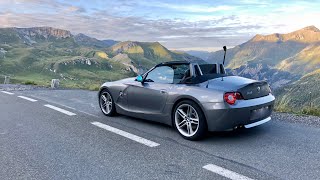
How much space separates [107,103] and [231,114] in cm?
356

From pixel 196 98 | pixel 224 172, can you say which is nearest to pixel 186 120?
pixel 196 98

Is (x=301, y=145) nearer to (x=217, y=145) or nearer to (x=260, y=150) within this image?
(x=260, y=150)

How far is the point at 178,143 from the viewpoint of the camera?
17.1 ft

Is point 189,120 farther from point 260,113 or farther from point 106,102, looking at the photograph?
point 106,102

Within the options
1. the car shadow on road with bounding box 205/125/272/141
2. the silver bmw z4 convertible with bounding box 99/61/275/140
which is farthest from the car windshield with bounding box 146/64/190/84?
the car shadow on road with bounding box 205/125/272/141

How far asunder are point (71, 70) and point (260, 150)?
637 feet

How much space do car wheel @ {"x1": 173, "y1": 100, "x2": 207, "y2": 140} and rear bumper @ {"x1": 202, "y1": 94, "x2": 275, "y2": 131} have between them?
0.14 metres

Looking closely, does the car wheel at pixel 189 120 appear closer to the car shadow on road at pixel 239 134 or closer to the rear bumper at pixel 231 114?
the rear bumper at pixel 231 114

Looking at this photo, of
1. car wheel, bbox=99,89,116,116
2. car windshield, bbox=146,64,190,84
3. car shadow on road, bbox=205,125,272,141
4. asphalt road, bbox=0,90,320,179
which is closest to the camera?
asphalt road, bbox=0,90,320,179

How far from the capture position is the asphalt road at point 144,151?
3.91 m

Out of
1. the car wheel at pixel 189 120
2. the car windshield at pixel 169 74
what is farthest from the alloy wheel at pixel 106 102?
the car wheel at pixel 189 120

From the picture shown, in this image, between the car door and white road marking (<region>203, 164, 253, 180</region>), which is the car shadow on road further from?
white road marking (<region>203, 164, 253, 180</region>)

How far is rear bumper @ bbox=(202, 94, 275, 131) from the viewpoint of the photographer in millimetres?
5008

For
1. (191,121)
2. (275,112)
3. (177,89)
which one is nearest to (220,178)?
(191,121)
